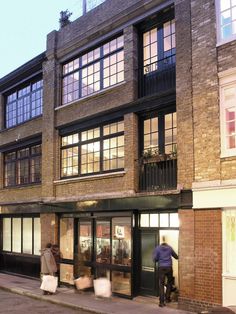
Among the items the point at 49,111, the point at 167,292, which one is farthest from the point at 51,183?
the point at 167,292

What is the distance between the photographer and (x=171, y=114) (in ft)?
46.3

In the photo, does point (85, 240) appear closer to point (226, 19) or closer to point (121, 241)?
point (121, 241)

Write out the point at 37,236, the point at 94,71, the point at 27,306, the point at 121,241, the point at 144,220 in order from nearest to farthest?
the point at 27,306, the point at 144,220, the point at 121,241, the point at 94,71, the point at 37,236

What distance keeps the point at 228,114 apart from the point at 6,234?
13.6m

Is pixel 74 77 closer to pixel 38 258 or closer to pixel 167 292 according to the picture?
pixel 38 258

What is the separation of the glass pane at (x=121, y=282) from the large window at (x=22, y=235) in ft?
17.5

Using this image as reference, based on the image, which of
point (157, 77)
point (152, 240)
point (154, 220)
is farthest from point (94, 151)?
point (152, 240)

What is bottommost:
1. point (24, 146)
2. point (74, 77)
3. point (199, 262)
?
point (199, 262)

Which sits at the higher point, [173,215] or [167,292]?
[173,215]

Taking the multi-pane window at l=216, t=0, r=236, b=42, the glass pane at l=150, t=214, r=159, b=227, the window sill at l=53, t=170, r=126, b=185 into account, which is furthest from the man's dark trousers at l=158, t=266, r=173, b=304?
the multi-pane window at l=216, t=0, r=236, b=42

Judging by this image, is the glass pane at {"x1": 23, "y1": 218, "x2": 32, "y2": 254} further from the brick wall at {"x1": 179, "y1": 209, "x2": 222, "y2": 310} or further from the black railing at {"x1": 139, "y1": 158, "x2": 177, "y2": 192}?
the brick wall at {"x1": 179, "y1": 209, "x2": 222, "y2": 310}

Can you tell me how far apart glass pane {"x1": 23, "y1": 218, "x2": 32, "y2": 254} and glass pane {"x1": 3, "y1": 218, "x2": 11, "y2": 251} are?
1501mm

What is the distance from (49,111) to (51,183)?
109 inches

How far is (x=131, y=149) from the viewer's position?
1483 centimetres
